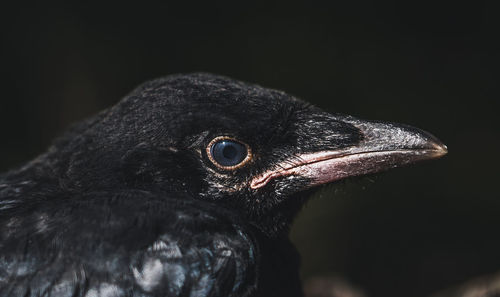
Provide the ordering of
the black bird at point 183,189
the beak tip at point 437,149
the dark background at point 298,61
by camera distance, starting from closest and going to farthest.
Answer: the black bird at point 183,189
the beak tip at point 437,149
the dark background at point 298,61

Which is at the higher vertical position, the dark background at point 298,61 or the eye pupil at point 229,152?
the eye pupil at point 229,152

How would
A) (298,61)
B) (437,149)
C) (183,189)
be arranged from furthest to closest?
(298,61), (437,149), (183,189)

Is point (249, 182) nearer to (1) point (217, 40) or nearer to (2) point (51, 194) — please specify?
(2) point (51, 194)

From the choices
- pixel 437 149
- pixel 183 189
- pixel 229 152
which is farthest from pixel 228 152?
pixel 437 149

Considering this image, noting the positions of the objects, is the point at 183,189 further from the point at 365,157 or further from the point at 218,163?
the point at 365,157

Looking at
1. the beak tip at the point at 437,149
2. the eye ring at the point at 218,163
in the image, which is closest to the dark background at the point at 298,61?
the beak tip at the point at 437,149

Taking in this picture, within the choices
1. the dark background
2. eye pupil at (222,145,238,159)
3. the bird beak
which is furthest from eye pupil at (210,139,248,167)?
the dark background

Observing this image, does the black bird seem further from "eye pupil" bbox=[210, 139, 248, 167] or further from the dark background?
the dark background

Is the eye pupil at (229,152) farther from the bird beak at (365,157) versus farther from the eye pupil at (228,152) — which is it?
the bird beak at (365,157)
